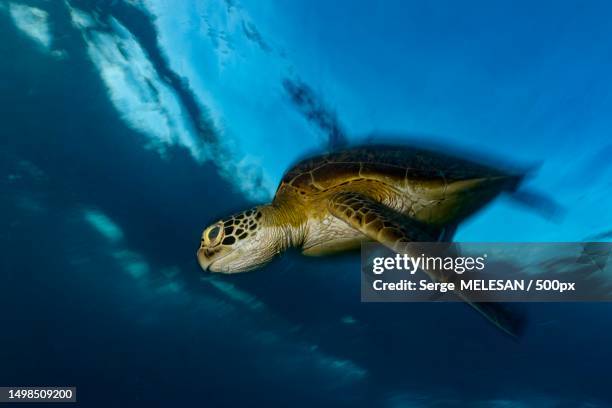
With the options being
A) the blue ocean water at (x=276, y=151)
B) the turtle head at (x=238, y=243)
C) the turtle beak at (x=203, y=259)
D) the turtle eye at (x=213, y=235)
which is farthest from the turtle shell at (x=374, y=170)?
the blue ocean water at (x=276, y=151)

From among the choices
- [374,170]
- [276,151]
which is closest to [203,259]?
[374,170]

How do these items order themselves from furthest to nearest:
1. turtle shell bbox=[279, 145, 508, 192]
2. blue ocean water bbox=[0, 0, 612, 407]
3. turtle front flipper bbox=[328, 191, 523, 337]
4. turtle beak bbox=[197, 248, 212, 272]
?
blue ocean water bbox=[0, 0, 612, 407]
turtle shell bbox=[279, 145, 508, 192]
turtle beak bbox=[197, 248, 212, 272]
turtle front flipper bbox=[328, 191, 523, 337]

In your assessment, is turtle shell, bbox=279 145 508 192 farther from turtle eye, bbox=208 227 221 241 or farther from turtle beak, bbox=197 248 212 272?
turtle beak, bbox=197 248 212 272

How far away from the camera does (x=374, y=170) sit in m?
4.13

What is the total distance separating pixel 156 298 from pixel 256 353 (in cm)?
787

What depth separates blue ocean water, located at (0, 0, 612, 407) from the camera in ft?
18.7

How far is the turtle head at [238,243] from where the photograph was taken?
3811 mm

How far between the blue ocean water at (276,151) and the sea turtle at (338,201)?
1297mm

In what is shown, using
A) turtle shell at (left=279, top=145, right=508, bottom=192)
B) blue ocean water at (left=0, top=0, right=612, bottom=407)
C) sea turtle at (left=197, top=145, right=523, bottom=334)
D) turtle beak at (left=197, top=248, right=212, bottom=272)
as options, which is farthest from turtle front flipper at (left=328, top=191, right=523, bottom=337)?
blue ocean water at (left=0, top=0, right=612, bottom=407)

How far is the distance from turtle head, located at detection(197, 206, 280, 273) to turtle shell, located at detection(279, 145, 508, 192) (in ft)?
2.21

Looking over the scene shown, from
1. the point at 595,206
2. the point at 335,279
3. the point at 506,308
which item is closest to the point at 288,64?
the point at 506,308

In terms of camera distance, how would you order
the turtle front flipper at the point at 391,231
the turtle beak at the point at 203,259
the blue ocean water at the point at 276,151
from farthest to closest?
the blue ocean water at the point at 276,151 < the turtle beak at the point at 203,259 < the turtle front flipper at the point at 391,231

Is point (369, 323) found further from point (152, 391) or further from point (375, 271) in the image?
point (152, 391)

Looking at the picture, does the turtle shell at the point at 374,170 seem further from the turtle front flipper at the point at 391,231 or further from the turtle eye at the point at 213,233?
the turtle eye at the point at 213,233
